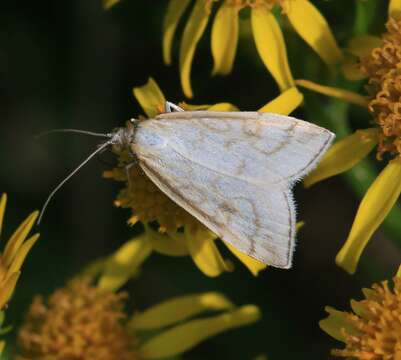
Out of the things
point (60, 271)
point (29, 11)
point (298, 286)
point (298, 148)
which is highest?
point (29, 11)

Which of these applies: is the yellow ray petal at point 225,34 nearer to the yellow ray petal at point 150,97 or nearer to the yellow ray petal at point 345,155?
the yellow ray petal at point 150,97

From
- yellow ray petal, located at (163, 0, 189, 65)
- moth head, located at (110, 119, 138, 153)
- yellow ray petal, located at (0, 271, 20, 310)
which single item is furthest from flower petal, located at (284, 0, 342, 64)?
yellow ray petal, located at (0, 271, 20, 310)

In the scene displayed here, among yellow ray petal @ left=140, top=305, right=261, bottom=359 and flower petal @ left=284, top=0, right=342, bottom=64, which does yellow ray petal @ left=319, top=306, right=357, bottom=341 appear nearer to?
yellow ray petal @ left=140, top=305, right=261, bottom=359

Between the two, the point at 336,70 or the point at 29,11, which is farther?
the point at 29,11

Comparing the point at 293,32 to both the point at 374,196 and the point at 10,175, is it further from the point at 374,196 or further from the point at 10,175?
the point at 10,175

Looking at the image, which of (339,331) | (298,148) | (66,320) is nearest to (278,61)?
(298,148)

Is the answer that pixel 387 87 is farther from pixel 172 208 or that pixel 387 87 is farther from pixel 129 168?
pixel 129 168

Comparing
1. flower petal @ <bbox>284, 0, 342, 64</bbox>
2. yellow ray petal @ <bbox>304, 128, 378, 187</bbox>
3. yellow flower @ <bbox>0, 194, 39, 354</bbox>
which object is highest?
flower petal @ <bbox>284, 0, 342, 64</bbox>
